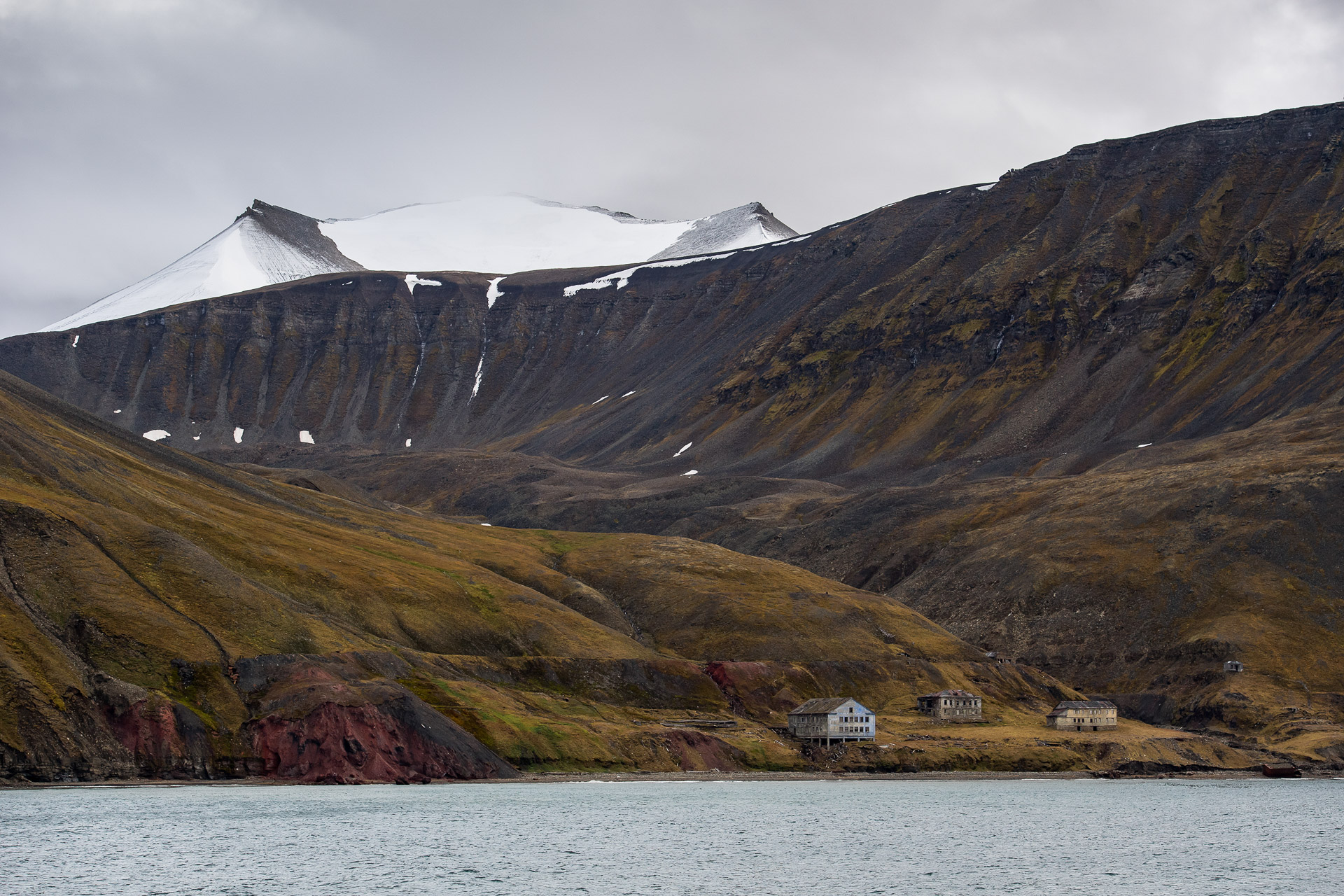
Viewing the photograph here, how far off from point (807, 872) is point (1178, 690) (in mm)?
101420

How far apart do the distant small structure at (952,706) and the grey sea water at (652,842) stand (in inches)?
1358

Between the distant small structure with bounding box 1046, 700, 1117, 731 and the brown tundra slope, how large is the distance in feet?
7.26

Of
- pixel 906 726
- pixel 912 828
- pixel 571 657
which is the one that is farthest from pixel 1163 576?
pixel 912 828

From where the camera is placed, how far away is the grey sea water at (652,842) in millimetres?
62594

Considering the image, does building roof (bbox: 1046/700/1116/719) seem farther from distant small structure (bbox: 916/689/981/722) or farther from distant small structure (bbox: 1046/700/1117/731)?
distant small structure (bbox: 916/689/981/722)

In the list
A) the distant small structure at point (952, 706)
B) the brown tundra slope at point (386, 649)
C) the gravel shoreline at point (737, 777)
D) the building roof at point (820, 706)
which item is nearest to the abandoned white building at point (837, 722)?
the building roof at point (820, 706)

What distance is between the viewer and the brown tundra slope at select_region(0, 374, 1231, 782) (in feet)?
313

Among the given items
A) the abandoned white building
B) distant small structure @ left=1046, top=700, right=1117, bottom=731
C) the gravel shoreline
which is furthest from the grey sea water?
distant small structure @ left=1046, top=700, right=1117, bottom=731

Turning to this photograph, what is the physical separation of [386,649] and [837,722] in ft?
139

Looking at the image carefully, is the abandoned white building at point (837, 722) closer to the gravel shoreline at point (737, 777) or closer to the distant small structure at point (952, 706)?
the gravel shoreline at point (737, 777)

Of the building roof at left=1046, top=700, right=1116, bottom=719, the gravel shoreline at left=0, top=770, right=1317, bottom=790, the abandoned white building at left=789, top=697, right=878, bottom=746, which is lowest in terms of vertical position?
the gravel shoreline at left=0, top=770, right=1317, bottom=790

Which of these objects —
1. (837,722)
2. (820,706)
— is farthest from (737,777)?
(820,706)

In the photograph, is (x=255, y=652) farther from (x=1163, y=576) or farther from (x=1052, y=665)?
(x=1163, y=576)

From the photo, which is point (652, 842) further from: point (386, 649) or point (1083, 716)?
point (1083, 716)
